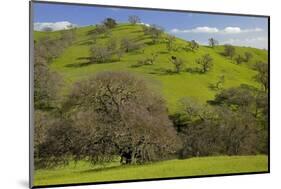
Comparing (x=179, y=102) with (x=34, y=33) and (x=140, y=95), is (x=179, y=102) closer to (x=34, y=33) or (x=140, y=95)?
(x=140, y=95)

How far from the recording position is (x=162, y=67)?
15.0 feet

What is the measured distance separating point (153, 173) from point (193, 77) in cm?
89

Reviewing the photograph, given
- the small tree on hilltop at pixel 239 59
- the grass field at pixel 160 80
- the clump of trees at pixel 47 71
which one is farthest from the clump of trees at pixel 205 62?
the clump of trees at pixel 47 71

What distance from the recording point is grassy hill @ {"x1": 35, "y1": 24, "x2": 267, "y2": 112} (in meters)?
4.30

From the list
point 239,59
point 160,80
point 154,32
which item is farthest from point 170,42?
point 239,59

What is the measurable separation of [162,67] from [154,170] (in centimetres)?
86

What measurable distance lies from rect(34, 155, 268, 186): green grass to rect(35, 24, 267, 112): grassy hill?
50cm

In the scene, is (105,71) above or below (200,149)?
above

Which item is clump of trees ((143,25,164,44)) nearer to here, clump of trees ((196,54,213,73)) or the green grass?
clump of trees ((196,54,213,73))

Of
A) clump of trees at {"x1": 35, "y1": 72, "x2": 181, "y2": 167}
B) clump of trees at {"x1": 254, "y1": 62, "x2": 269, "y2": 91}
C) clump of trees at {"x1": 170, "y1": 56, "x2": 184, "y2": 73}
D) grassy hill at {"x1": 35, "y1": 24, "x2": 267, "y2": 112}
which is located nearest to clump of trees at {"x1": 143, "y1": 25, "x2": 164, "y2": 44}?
grassy hill at {"x1": 35, "y1": 24, "x2": 267, "y2": 112}

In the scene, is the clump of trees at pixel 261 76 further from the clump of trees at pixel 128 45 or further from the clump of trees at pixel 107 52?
the clump of trees at pixel 107 52

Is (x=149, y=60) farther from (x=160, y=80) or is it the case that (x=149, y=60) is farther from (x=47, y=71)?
(x=47, y=71)

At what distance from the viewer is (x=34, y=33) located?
13.7 feet

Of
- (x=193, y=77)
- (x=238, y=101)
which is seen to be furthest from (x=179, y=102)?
(x=238, y=101)
